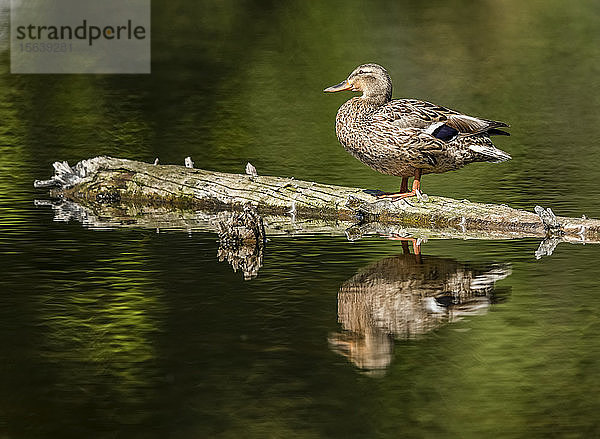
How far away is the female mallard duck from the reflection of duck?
1816mm

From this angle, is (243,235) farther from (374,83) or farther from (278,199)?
(374,83)

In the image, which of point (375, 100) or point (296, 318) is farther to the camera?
point (375, 100)

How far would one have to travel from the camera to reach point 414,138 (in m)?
13.9

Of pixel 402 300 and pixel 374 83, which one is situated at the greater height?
pixel 374 83

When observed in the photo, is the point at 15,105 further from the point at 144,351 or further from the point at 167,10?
the point at 167,10

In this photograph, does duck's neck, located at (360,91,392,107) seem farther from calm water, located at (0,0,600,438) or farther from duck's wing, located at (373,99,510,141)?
calm water, located at (0,0,600,438)

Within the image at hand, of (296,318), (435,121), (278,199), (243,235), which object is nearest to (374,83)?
(435,121)

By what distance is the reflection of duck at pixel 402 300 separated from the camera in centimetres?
953

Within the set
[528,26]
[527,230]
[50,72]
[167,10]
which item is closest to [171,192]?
[527,230]

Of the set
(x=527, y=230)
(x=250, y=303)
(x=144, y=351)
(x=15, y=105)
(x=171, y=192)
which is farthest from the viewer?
(x=15, y=105)

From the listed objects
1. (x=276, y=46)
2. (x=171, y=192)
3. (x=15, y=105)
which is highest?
(x=276, y=46)

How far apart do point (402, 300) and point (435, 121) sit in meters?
3.78

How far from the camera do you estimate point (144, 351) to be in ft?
30.7

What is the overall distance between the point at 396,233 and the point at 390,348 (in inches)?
168
